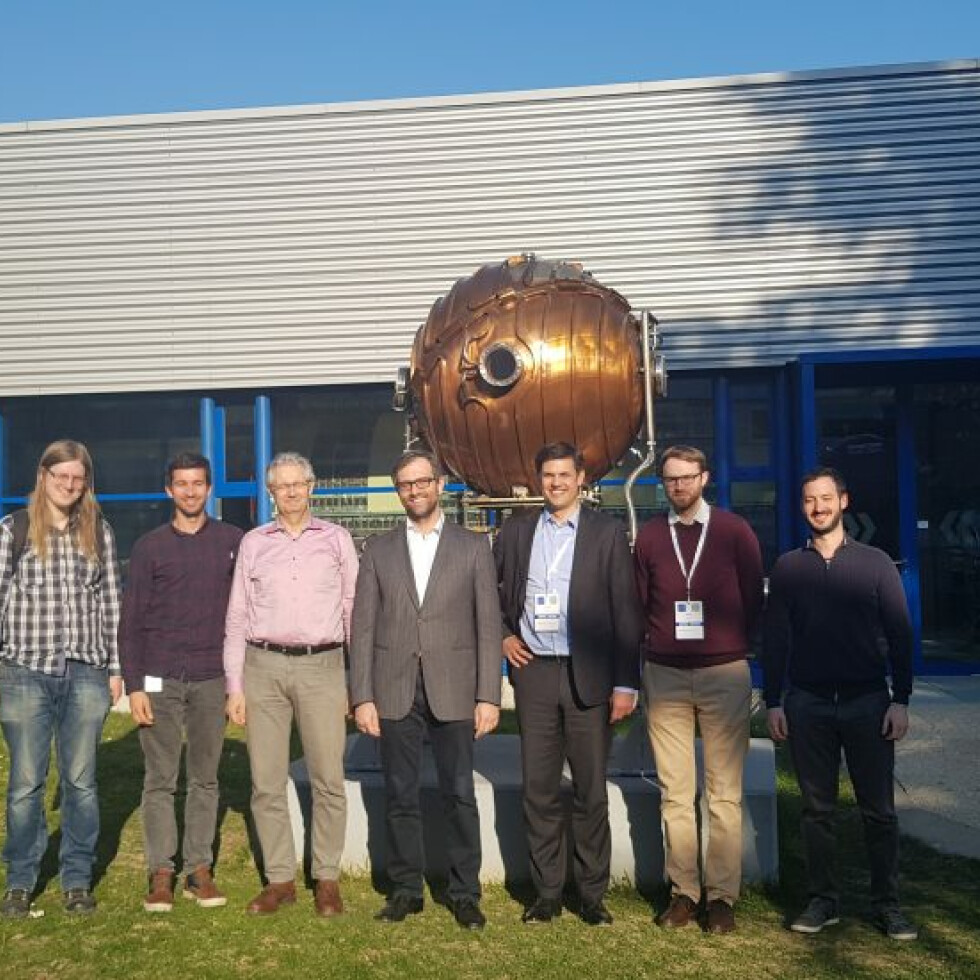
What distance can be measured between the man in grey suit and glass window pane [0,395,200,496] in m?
10.6

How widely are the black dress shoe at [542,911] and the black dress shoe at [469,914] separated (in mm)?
196

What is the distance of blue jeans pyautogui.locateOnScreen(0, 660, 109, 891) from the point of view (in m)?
5.08

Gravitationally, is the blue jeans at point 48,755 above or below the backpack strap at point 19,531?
below

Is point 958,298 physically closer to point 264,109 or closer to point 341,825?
point 264,109

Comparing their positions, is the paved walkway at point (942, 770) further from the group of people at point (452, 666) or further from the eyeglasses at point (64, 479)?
the eyeglasses at point (64, 479)

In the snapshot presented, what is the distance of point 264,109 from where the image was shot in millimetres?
14531

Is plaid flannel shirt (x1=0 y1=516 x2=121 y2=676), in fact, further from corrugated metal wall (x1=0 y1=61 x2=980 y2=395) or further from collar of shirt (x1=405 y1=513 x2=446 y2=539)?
corrugated metal wall (x1=0 y1=61 x2=980 y2=395)

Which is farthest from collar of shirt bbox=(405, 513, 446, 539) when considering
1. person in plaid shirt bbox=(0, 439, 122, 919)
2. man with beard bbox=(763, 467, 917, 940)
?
man with beard bbox=(763, 467, 917, 940)

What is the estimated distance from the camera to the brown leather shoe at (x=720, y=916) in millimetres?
4859

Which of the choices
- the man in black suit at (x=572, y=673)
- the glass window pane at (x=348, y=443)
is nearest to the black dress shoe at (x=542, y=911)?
the man in black suit at (x=572, y=673)

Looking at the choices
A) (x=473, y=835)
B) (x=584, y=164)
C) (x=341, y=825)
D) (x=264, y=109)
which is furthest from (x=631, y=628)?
(x=264, y=109)

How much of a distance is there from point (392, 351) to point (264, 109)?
3.47 m

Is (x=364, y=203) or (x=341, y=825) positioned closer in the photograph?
(x=341, y=825)

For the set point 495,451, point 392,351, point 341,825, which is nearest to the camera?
point 341,825
